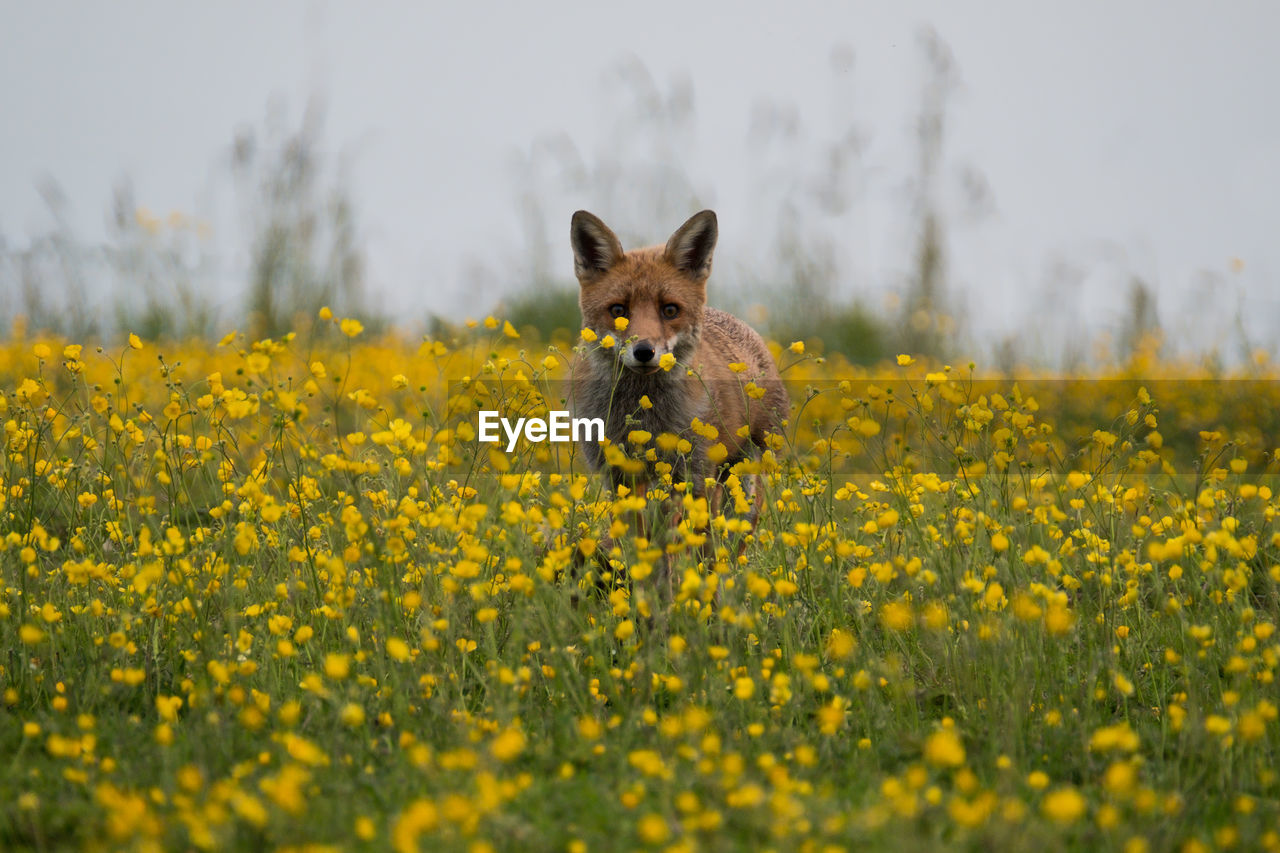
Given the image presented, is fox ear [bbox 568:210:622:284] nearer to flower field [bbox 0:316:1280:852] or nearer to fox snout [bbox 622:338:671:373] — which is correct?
fox snout [bbox 622:338:671:373]

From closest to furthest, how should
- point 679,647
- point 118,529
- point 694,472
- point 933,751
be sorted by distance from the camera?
point 933,751 → point 679,647 → point 118,529 → point 694,472

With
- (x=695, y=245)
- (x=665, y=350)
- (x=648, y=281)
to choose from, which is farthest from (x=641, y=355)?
(x=695, y=245)

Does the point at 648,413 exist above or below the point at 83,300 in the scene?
below

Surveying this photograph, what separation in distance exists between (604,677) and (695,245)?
2860 mm

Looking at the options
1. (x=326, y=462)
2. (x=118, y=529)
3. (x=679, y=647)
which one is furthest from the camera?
(x=118, y=529)

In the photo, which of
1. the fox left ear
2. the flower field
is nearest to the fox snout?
the flower field

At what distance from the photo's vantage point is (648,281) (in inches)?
206

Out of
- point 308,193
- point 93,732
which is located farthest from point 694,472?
point 308,193

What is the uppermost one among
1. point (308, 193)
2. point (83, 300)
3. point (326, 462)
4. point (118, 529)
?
point (308, 193)

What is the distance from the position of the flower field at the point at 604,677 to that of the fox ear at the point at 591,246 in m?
1.47

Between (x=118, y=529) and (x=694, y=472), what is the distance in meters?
2.50

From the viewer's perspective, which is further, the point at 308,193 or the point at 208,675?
the point at 308,193

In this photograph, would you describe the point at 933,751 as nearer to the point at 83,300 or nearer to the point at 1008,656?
the point at 1008,656

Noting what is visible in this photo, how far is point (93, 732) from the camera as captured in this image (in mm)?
2854
